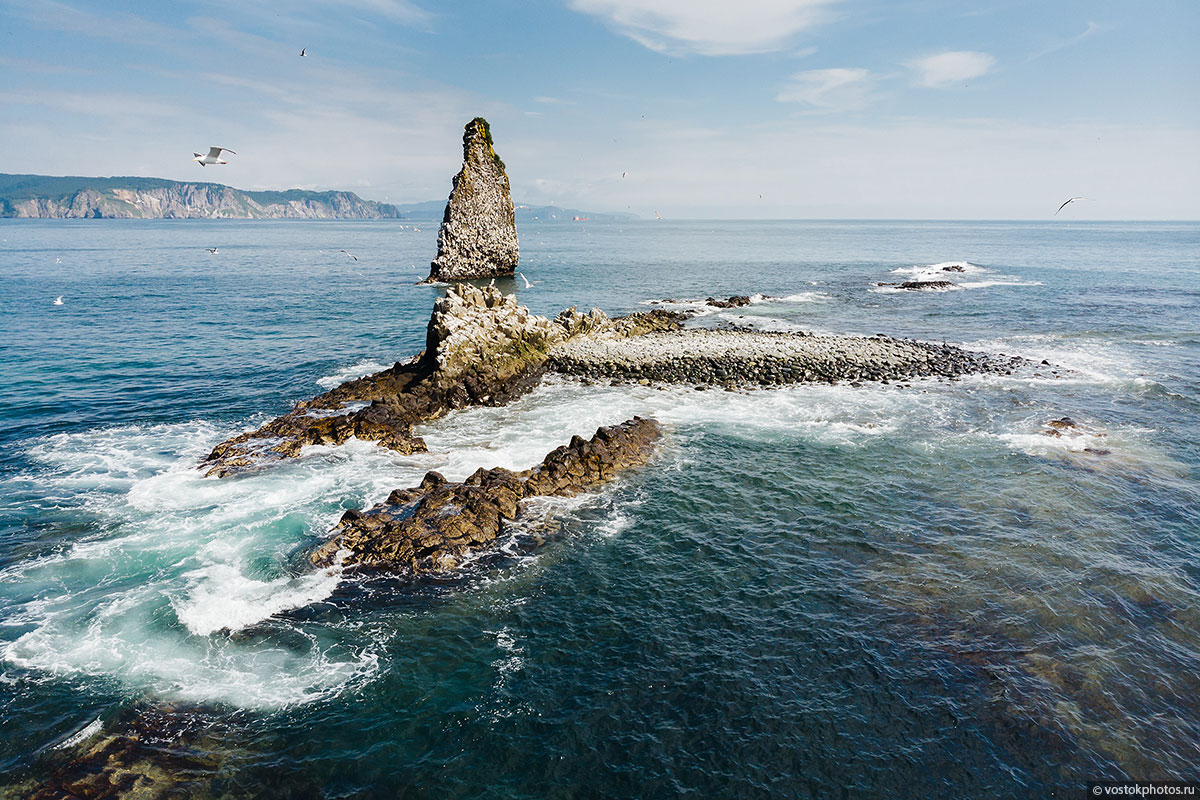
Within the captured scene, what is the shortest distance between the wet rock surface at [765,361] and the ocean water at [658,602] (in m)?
2.36

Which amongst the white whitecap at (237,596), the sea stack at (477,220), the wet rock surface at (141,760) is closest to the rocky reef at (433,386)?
the white whitecap at (237,596)

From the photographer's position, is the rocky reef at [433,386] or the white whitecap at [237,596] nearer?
the white whitecap at [237,596]

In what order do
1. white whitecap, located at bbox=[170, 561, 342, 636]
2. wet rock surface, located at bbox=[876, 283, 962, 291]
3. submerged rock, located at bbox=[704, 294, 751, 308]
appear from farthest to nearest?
1. wet rock surface, located at bbox=[876, 283, 962, 291]
2. submerged rock, located at bbox=[704, 294, 751, 308]
3. white whitecap, located at bbox=[170, 561, 342, 636]

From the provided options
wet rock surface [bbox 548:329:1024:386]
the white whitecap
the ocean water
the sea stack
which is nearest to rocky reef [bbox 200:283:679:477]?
A: the ocean water

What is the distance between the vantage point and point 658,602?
1703 cm

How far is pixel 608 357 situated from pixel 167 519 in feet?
87.4

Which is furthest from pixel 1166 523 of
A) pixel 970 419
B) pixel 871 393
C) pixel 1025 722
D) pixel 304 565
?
pixel 304 565

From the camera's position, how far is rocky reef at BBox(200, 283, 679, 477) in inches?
1084

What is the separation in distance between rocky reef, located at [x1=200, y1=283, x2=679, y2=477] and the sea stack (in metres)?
43.4

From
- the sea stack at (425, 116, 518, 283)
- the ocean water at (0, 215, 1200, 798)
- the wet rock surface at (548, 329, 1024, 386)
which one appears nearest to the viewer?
the ocean water at (0, 215, 1200, 798)

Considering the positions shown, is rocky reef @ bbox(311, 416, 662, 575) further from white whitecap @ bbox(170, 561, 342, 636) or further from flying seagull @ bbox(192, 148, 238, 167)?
flying seagull @ bbox(192, 148, 238, 167)

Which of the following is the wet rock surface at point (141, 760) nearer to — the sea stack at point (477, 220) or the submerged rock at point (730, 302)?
the submerged rock at point (730, 302)

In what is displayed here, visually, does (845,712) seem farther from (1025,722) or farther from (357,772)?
(357,772)

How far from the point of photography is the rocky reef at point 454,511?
18969 mm
